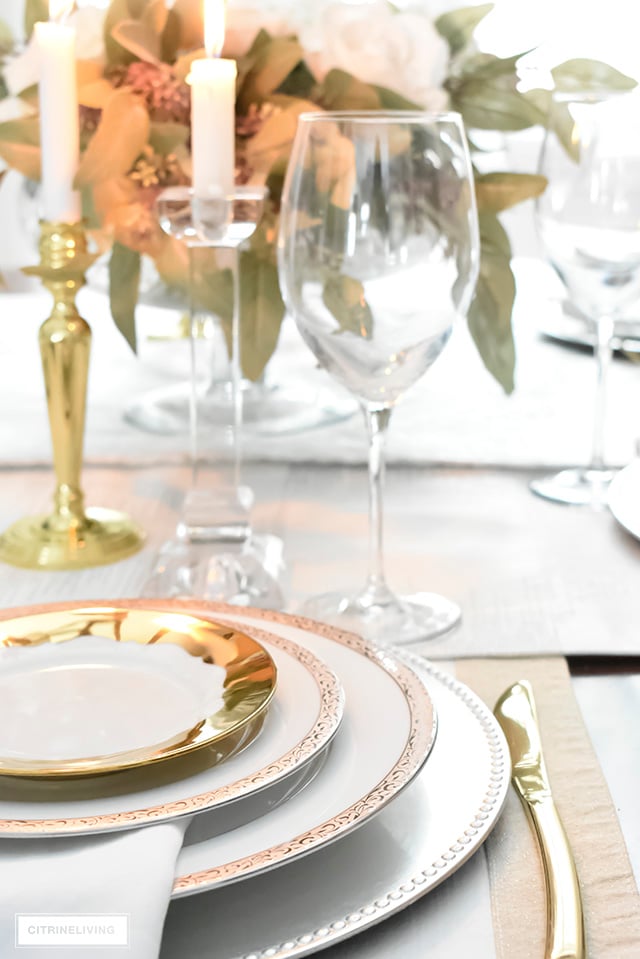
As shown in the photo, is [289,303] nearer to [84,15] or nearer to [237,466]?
[237,466]

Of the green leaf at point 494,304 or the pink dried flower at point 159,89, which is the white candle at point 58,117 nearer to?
the pink dried flower at point 159,89

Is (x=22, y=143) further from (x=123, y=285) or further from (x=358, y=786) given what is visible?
(x=358, y=786)

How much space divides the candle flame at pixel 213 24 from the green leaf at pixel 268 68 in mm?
134

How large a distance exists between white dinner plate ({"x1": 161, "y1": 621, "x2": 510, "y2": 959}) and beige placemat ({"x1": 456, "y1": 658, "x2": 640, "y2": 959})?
2 cm

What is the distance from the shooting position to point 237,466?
77 cm

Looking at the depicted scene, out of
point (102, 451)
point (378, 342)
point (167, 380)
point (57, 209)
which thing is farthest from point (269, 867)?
point (167, 380)

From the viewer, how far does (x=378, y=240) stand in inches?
22.5

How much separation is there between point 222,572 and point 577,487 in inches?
11.2

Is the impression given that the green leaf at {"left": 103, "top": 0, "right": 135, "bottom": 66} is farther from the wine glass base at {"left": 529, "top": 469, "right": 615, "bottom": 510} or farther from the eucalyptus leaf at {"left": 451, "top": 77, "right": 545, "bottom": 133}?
the wine glass base at {"left": 529, "top": 469, "right": 615, "bottom": 510}

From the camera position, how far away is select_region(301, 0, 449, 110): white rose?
0.82 m

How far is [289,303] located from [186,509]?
20 centimetres

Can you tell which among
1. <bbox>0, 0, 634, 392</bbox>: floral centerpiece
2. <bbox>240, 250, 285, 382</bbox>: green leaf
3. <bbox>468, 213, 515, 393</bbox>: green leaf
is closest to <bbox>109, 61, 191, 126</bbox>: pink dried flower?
<bbox>0, 0, 634, 392</bbox>: floral centerpiece

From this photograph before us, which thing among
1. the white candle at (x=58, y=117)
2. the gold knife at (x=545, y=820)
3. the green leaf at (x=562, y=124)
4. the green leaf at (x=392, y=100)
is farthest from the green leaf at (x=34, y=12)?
the gold knife at (x=545, y=820)

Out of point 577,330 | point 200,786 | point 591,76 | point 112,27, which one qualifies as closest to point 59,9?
point 112,27
